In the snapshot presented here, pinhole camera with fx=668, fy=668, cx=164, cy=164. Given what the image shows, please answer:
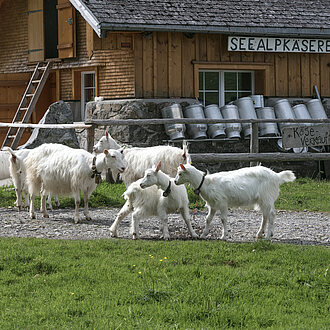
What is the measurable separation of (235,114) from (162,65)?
2.34 m

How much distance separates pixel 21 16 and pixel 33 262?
16729mm

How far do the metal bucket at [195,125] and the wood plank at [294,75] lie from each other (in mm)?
3163

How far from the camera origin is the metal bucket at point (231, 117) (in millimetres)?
17594

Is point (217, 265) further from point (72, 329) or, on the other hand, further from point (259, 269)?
point (72, 329)

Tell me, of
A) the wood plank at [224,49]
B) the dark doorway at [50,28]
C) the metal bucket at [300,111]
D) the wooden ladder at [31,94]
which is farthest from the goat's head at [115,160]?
the dark doorway at [50,28]

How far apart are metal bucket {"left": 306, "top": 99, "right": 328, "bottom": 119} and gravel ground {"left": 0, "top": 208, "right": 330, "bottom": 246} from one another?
24.2 feet

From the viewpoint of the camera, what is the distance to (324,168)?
60.7 feet

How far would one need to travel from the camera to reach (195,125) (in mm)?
17297

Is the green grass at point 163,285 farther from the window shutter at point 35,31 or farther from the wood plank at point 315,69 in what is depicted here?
the window shutter at point 35,31

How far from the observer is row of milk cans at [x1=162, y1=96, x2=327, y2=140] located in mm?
17203

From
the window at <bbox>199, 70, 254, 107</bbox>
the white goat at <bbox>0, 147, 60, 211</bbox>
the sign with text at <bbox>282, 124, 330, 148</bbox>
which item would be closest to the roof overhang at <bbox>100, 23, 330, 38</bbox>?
the window at <bbox>199, 70, 254, 107</bbox>

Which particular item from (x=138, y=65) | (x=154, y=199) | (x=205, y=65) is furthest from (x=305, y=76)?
(x=154, y=199)

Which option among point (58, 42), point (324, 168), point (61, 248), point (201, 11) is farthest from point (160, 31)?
point (61, 248)

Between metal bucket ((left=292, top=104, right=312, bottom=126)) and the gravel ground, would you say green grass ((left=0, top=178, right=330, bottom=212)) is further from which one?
metal bucket ((left=292, top=104, right=312, bottom=126))
